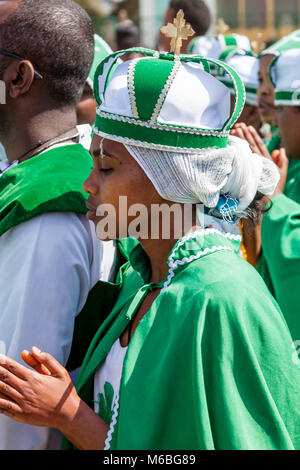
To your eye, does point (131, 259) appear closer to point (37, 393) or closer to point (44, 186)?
point (44, 186)

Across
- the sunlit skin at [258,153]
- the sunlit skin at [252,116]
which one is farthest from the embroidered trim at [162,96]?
the sunlit skin at [252,116]

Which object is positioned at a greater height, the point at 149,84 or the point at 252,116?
the point at 149,84

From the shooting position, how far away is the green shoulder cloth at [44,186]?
97.0 inches

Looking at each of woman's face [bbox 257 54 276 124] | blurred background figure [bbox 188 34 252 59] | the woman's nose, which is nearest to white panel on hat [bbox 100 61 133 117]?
the woman's nose

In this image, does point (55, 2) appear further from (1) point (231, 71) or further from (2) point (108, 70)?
(1) point (231, 71)

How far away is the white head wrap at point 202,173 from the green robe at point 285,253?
136cm

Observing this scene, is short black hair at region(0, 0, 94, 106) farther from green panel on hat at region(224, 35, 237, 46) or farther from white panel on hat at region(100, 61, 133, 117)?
green panel on hat at region(224, 35, 237, 46)

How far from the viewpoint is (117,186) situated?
7.57 ft

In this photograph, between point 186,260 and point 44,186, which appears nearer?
point 186,260

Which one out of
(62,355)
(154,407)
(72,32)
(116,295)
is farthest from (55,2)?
(154,407)

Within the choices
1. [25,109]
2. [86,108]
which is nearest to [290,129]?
[86,108]

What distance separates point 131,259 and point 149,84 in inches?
25.4

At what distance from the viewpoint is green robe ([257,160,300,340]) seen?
141 inches

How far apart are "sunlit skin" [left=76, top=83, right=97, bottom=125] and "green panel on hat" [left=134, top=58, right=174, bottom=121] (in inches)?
87.3
